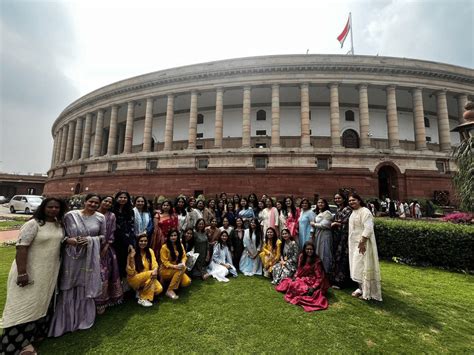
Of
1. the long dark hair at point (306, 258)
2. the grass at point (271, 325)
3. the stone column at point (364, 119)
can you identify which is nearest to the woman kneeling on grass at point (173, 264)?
the grass at point (271, 325)

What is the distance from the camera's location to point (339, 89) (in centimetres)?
2111

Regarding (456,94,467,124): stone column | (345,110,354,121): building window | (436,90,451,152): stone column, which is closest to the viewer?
(436,90,451,152): stone column

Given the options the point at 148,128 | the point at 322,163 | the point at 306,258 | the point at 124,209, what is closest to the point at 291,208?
the point at 306,258

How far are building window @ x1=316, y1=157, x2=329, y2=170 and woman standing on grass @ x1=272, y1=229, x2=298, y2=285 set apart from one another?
14117 mm

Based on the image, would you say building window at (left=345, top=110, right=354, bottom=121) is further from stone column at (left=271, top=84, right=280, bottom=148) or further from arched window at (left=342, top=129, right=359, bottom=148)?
stone column at (left=271, top=84, right=280, bottom=148)

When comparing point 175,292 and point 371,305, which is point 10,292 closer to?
point 175,292

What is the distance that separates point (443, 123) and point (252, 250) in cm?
2352

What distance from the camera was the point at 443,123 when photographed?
19734 mm

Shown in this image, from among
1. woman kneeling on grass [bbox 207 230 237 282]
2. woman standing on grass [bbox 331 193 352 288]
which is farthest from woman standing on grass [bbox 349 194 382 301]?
woman kneeling on grass [bbox 207 230 237 282]

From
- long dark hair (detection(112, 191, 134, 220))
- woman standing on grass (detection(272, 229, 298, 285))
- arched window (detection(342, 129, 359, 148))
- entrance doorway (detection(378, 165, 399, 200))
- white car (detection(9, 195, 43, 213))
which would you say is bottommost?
woman standing on grass (detection(272, 229, 298, 285))

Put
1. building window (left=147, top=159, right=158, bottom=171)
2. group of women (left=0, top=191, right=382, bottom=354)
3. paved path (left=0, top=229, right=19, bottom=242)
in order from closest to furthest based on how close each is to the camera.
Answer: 1. group of women (left=0, top=191, right=382, bottom=354)
2. paved path (left=0, top=229, right=19, bottom=242)
3. building window (left=147, top=159, right=158, bottom=171)

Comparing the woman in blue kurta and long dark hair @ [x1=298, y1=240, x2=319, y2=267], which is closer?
long dark hair @ [x1=298, y1=240, x2=319, y2=267]

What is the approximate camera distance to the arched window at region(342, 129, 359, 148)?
74.6ft

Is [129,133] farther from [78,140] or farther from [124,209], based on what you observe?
[124,209]
